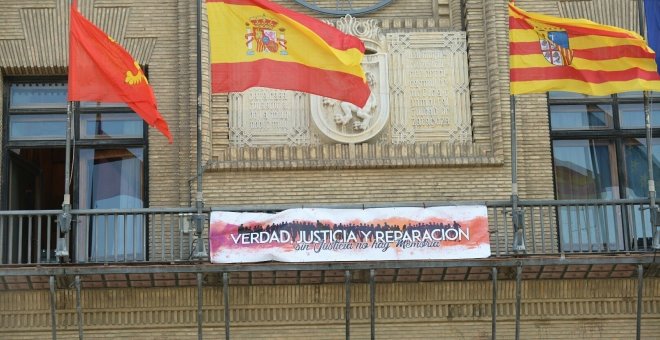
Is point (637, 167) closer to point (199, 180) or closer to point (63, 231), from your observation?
point (199, 180)

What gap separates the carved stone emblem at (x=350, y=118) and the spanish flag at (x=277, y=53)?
5.49 ft

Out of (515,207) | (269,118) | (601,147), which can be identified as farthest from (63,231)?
(601,147)

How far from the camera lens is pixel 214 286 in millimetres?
16703

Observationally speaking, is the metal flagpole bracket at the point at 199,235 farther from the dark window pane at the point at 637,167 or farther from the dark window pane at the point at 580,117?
the dark window pane at the point at 637,167

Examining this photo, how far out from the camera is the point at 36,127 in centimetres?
1839

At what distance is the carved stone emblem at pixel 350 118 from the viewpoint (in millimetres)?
17844

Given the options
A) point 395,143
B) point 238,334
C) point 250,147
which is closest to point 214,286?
point 238,334

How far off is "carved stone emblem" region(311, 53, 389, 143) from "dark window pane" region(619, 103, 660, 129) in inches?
145

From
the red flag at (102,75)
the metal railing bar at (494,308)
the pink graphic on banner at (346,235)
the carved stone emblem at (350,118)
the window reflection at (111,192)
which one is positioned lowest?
the metal railing bar at (494,308)

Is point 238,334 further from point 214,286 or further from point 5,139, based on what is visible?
point 5,139

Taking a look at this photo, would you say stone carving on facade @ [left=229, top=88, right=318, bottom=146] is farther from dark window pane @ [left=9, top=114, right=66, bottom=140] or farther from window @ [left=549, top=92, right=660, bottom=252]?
window @ [left=549, top=92, right=660, bottom=252]

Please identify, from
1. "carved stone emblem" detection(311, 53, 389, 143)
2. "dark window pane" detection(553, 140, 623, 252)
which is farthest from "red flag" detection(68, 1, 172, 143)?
"dark window pane" detection(553, 140, 623, 252)

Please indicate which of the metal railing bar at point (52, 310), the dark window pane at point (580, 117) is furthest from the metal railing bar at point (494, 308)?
the metal railing bar at point (52, 310)

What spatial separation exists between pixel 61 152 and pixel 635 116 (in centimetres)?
870
